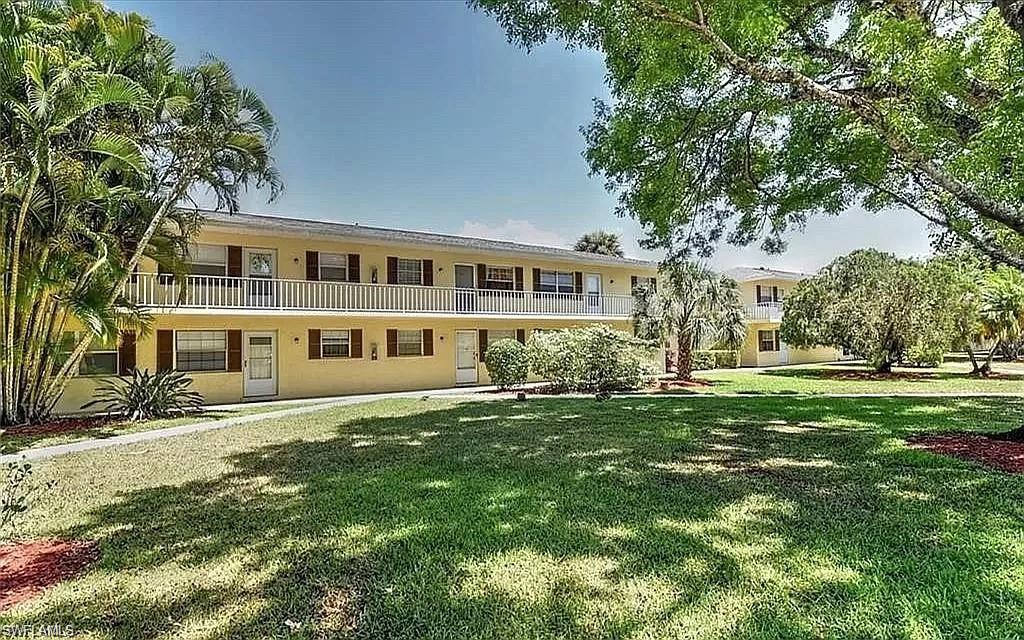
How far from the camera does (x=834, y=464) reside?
7.43 meters

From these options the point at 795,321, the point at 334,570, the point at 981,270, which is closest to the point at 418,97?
the point at 334,570

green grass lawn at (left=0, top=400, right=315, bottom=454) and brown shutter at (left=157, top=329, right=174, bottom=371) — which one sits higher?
brown shutter at (left=157, top=329, right=174, bottom=371)

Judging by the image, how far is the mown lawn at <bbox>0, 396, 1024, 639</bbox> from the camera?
11.7 feet

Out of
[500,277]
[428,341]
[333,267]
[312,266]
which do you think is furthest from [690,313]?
[312,266]

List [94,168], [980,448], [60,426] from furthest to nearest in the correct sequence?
[60,426] < [94,168] < [980,448]

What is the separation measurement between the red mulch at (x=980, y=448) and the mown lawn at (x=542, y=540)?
469 mm

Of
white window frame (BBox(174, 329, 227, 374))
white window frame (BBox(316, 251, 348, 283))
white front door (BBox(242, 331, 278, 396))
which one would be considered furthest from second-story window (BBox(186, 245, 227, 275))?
white window frame (BBox(316, 251, 348, 283))

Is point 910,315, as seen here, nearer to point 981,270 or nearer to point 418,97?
point 981,270

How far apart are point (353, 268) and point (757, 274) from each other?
24.5 m

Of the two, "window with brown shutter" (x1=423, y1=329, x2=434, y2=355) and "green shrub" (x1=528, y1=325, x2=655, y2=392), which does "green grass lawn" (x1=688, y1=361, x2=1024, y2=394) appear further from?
"window with brown shutter" (x1=423, y1=329, x2=434, y2=355)

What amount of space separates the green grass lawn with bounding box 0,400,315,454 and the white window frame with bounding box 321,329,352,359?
4.25 meters

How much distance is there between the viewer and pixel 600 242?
131 feet

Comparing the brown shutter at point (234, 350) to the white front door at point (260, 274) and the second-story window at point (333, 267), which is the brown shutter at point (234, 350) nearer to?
the white front door at point (260, 274)

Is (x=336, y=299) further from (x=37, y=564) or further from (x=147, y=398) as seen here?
(x=37, y=564)
